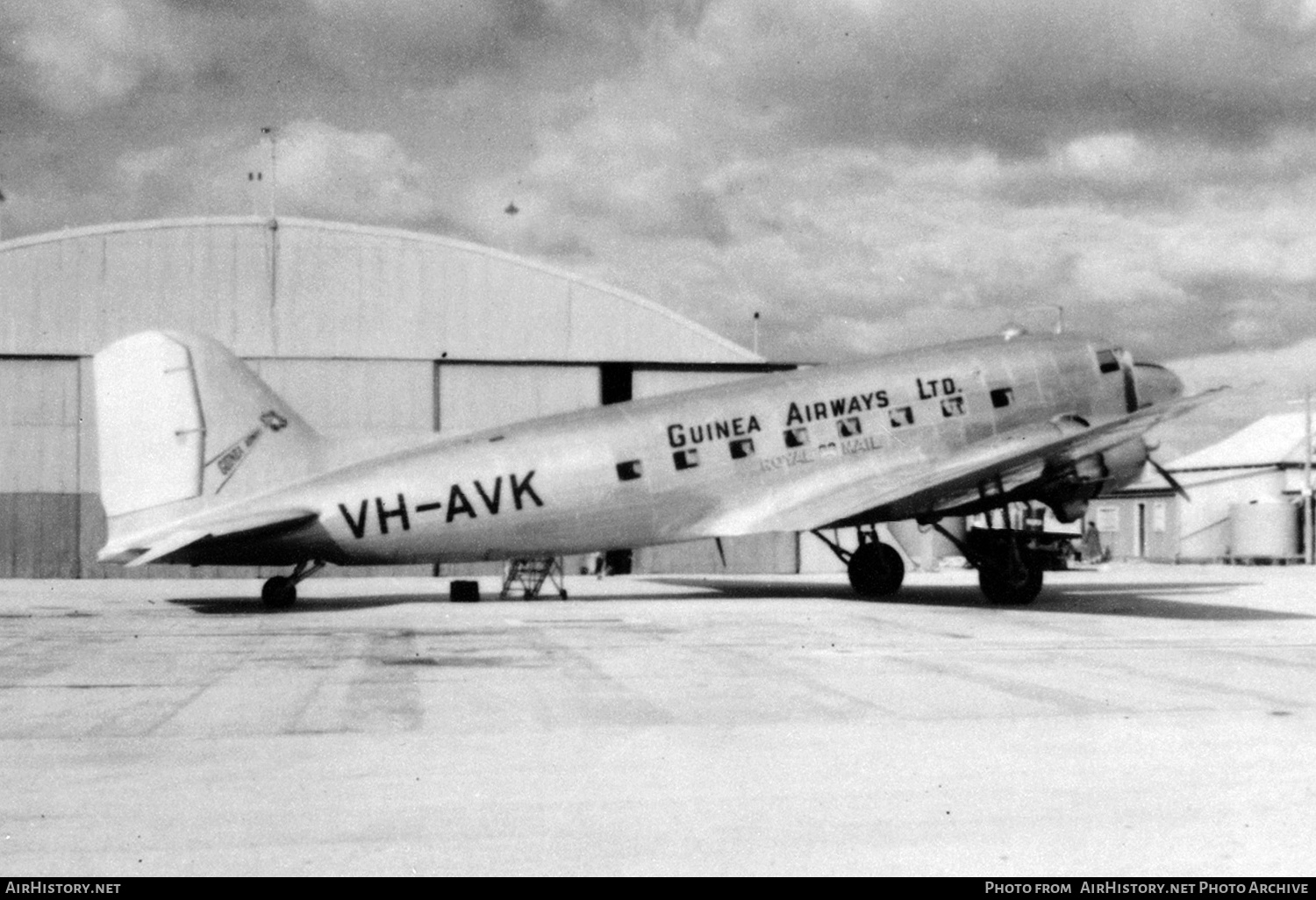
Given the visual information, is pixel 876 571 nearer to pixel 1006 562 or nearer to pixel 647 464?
pixel 1006 562

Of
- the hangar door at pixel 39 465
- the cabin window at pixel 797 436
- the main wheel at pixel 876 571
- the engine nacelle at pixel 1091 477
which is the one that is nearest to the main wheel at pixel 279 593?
the cabin window at pixel 797 436

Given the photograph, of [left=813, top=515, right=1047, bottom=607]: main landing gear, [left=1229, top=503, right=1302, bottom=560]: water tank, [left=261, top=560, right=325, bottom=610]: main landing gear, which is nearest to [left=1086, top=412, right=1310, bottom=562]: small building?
[left=1229, top=503, right=1302, bottom=560]: water tank

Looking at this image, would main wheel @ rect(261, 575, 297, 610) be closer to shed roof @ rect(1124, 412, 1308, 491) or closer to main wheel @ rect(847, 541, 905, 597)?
main wheel @ rect(847, 541, 905, 597)

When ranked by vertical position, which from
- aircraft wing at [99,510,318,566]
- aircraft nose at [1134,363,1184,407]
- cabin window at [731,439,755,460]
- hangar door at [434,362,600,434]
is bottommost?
aircraft wing at [99,510,318,566]

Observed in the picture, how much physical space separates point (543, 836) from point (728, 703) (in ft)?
15.6

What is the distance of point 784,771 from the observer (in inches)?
325

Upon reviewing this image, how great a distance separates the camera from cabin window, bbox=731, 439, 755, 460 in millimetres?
24406

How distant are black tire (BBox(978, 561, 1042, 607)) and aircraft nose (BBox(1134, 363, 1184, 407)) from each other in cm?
593

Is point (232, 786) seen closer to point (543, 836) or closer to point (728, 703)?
point (543, 836)

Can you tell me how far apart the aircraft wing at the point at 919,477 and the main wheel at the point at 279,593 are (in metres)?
7.79

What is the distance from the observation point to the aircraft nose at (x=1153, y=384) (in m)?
26.9

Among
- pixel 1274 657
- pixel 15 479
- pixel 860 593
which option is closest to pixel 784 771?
pixel 1274 657

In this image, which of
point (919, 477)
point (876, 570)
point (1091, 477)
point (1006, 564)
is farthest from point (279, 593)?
point (1091, 477)

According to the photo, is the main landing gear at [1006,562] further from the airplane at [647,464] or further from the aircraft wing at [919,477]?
the aircraft wing at [919,477]
